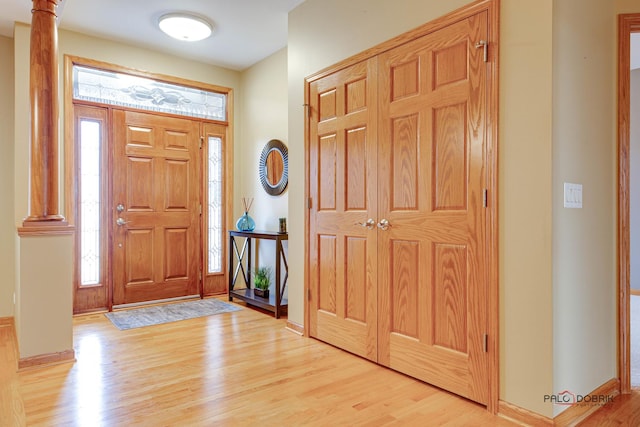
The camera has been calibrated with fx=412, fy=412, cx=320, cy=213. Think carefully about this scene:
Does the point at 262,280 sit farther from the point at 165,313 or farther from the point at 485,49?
the point at 485,49

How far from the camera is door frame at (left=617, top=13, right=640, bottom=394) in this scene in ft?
→ 7.48

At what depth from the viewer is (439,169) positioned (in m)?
2.32

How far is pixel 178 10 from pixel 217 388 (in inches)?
119

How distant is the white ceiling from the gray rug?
272 centimetres

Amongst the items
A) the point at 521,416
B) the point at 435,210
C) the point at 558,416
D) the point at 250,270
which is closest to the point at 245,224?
the point at 250,270

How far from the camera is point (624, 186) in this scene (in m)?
2.30

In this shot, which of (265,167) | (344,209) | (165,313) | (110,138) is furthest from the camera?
(265,167)

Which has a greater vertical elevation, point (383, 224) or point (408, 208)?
point (408, 208)

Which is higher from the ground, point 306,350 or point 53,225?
point 53,225

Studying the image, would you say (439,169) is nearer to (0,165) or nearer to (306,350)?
(306,350)

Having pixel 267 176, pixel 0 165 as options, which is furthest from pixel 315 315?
pixel 0 165

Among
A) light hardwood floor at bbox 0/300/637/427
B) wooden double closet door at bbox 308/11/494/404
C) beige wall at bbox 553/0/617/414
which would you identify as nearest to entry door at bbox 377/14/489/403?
wooden double closet door at bbox 308/11/494/404

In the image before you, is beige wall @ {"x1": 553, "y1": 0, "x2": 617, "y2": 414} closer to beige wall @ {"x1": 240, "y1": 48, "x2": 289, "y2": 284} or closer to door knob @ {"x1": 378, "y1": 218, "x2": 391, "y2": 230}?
door knob @ {"x1": 378, "y1": 218, "x2": 391, "y2": 230}

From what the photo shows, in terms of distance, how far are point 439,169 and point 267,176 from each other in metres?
2.53
